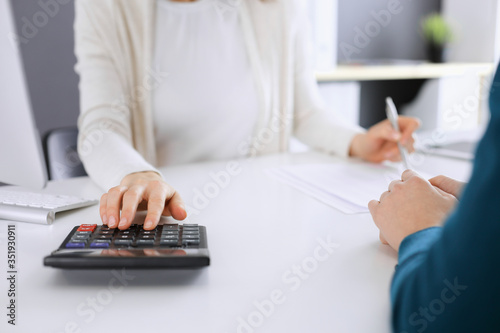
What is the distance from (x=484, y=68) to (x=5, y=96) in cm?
296

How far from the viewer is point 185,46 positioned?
1.18 m

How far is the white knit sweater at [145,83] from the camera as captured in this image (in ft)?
3.10

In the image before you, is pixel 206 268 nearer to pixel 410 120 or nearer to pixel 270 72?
pixel 410 120

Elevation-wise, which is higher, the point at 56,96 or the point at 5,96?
the point at 5,96

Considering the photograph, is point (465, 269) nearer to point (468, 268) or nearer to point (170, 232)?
point (468, 268)

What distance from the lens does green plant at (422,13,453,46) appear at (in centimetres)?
302

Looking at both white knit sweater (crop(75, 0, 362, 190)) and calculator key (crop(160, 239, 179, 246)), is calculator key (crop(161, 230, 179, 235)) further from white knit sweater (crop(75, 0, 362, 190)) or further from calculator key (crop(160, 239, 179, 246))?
white knit sweater (crop(75, 0, 362, 190))

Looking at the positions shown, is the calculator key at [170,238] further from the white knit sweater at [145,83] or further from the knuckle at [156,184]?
the white knit sweater at [145,83]

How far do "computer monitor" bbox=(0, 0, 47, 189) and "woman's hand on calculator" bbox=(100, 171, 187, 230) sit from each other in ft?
0.36

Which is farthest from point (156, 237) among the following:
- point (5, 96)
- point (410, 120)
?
point (410, 120)

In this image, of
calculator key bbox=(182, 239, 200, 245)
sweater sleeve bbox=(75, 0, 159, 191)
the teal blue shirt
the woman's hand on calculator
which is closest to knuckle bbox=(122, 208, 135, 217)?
the woman's hand on calculator

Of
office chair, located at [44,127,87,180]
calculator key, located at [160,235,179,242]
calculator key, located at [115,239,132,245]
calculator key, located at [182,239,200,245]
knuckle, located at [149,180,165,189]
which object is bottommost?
office chair, located at [44,127,87,180]

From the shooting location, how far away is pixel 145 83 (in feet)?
3.67

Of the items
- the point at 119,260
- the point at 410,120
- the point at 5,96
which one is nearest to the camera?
the point at 119,260
